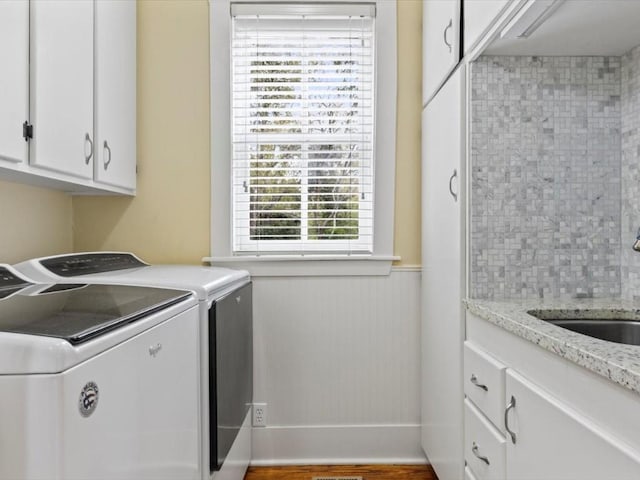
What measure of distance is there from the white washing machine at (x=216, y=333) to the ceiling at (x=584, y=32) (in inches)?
49.1

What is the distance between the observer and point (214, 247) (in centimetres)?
233

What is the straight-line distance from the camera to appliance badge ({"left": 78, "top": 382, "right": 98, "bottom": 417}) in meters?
0.80

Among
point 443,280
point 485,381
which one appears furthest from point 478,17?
point 485,381

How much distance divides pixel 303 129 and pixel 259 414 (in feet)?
4.59

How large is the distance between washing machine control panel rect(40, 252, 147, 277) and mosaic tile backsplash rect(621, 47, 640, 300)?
1947 millimetres

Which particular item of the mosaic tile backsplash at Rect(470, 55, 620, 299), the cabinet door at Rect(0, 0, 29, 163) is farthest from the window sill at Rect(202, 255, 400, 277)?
the cabinet door at Rect(0, 0, 29, 163)

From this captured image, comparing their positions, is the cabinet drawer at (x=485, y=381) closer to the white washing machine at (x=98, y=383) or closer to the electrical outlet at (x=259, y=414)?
the white washing machine at (x=98, y=383)

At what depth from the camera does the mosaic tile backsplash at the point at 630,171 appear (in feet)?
5.26

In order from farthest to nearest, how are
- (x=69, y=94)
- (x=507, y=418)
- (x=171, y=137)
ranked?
(x=171, y=137) → (x=69, y=94) → (x=507, y=418)

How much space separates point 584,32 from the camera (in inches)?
58.7

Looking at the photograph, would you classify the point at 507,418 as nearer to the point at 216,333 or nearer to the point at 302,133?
the point at 216,333

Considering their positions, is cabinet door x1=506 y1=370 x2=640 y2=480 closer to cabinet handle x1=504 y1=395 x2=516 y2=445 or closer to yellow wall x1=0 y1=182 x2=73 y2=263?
cabinet handle x1=504 y1=395 x2=516 y2=445

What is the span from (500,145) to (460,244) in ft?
1.22

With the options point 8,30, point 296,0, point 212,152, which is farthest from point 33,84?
point 296,0
